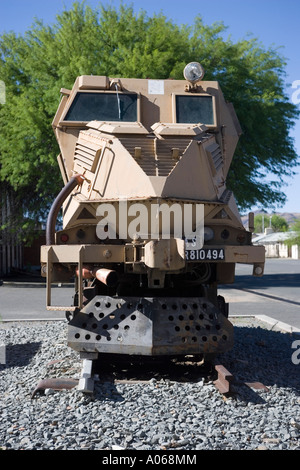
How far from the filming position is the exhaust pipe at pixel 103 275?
591 centimetres

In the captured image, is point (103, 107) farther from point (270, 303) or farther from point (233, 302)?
point (270, 303)

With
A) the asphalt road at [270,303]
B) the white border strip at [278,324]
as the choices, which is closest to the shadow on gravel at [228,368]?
the white border strip at [278,324]

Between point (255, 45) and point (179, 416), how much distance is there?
21.4 metres

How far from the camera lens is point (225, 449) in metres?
4.22

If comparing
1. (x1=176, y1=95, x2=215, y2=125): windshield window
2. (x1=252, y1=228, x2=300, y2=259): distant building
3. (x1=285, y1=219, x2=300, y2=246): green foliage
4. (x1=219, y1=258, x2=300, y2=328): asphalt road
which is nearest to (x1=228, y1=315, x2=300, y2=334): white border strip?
(x1=219, y1=258, x2=300, y2=328): asphalt road

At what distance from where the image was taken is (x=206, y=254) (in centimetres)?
613

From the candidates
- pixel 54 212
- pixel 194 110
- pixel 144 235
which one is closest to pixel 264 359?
pixel 144 235

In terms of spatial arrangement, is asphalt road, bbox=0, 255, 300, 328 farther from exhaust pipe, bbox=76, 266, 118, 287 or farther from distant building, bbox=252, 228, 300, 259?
distant building, bbox=252, 228, 300, 259

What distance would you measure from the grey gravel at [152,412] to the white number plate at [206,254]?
1319mm

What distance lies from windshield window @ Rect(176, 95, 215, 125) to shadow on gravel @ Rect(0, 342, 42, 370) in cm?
384

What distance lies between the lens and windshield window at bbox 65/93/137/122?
294 inches

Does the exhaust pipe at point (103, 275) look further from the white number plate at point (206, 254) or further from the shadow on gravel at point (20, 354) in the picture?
the shadow on gravel at point (20, 354)
